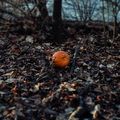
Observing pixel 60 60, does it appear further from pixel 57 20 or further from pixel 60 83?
pixel 57 20

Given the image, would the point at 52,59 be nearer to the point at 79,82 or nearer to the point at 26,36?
the point at 79,82

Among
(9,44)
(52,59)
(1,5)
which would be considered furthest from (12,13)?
(52,59)

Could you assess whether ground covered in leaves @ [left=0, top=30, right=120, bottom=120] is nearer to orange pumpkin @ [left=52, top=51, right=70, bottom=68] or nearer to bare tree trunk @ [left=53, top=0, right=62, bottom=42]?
orange pumpkin @ [left=52, top=51, right=70, bottom=68]

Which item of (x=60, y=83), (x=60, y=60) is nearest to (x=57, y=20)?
(x=60, y=60)

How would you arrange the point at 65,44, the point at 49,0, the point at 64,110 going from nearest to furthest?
the point at 64,110 → the point at 65,44 → the point at 49,0

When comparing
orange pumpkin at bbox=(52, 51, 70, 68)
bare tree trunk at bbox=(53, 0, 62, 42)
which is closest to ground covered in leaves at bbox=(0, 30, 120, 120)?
orange pumpkin at bbox=(52, 51, 70, 68)
